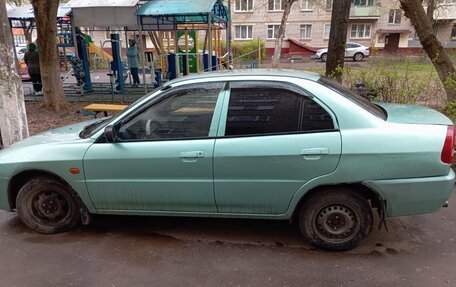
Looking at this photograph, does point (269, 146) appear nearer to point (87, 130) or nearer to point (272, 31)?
point (87, 130)

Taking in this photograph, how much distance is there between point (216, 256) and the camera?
3430 millimetres

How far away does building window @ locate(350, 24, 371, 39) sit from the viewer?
39.8 meters

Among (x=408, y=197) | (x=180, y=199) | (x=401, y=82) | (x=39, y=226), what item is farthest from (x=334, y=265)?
(x=401, y=82)

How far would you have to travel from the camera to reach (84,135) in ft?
12.4

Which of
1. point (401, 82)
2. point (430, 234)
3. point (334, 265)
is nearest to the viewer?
point (334, 265)

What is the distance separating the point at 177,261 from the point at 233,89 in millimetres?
1620

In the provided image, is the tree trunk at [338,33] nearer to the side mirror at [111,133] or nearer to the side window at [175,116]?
the side window at [175,116]

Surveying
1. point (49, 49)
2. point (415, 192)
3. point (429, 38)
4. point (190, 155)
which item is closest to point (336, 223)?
point (415, 192)

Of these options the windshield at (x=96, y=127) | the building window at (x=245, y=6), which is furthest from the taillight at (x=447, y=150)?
Result: the building window at (x=245, y=6)

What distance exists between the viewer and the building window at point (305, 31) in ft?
131

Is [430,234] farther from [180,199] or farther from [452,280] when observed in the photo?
[180,199]

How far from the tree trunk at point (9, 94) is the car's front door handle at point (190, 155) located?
12.4 feet

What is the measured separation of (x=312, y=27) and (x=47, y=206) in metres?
39.8

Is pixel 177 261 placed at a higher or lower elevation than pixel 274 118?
lower
